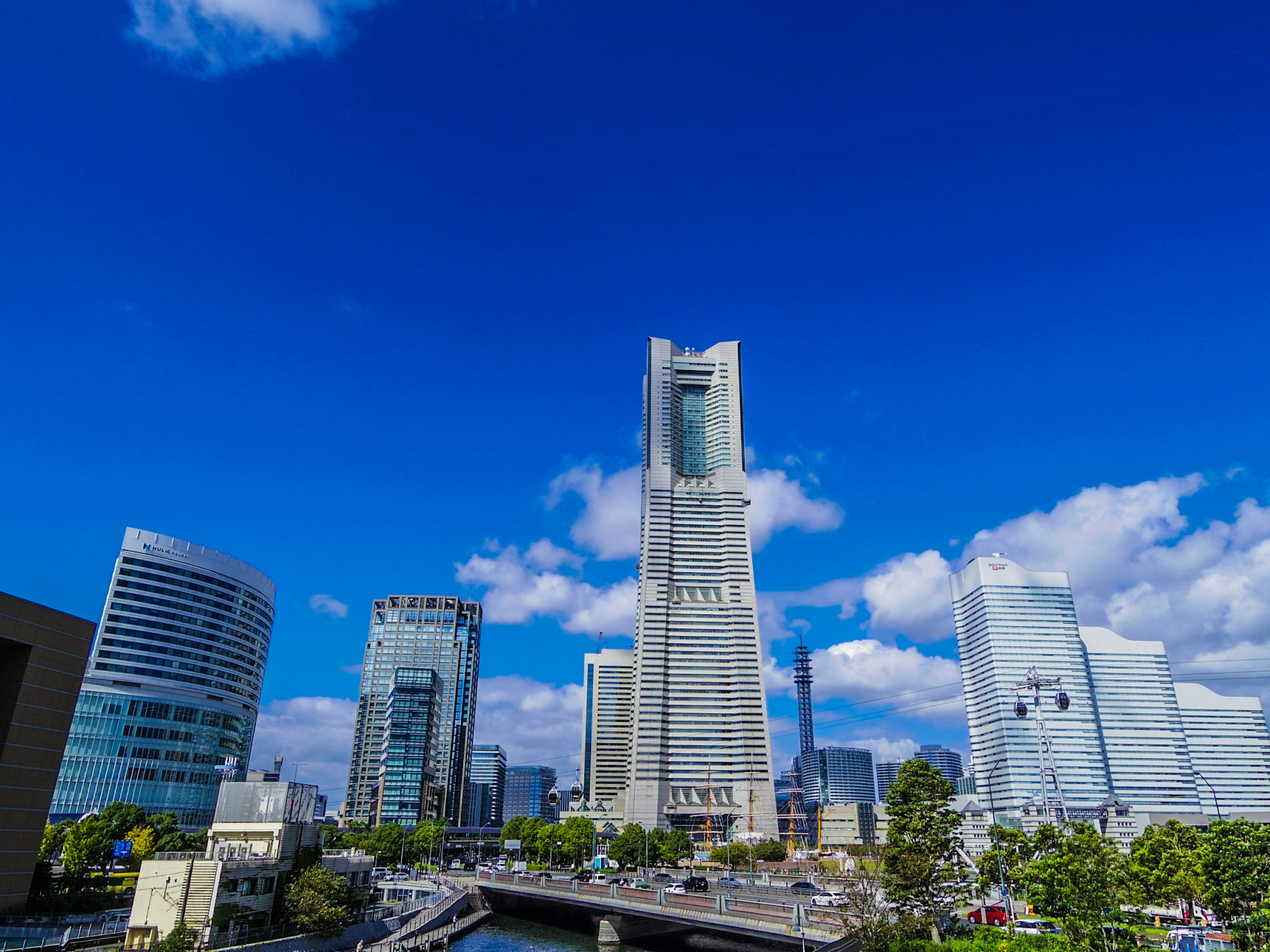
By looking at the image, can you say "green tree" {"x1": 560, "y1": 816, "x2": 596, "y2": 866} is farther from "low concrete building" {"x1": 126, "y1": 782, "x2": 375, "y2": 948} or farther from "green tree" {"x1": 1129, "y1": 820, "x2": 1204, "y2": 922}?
"green tree" {"x1": 1129, "y1": 820, "x2": 1204, "y2": 922}

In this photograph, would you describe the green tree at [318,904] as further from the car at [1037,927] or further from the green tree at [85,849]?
the car at [1037,927]

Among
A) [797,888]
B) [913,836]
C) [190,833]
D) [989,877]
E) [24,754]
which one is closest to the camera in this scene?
[24,754]

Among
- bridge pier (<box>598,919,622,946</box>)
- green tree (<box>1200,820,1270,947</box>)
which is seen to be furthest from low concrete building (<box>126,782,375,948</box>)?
green tree (<box>1200,820,1270,947</box>)

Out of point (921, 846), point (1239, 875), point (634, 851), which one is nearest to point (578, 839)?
point (634, 851)

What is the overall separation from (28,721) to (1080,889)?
6989 cm

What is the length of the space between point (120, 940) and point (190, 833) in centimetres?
11627

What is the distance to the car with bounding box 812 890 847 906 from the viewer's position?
249ft

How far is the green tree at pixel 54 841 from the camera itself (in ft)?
281

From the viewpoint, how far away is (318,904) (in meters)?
62.6

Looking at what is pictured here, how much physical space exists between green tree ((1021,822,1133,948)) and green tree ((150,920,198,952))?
57453 mm

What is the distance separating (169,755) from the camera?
161375 millimetres

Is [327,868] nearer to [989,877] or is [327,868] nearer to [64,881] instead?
[64,881]

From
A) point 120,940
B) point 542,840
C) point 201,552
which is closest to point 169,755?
point 201,552

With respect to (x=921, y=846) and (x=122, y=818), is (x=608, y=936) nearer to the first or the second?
(x=921, y=846)
